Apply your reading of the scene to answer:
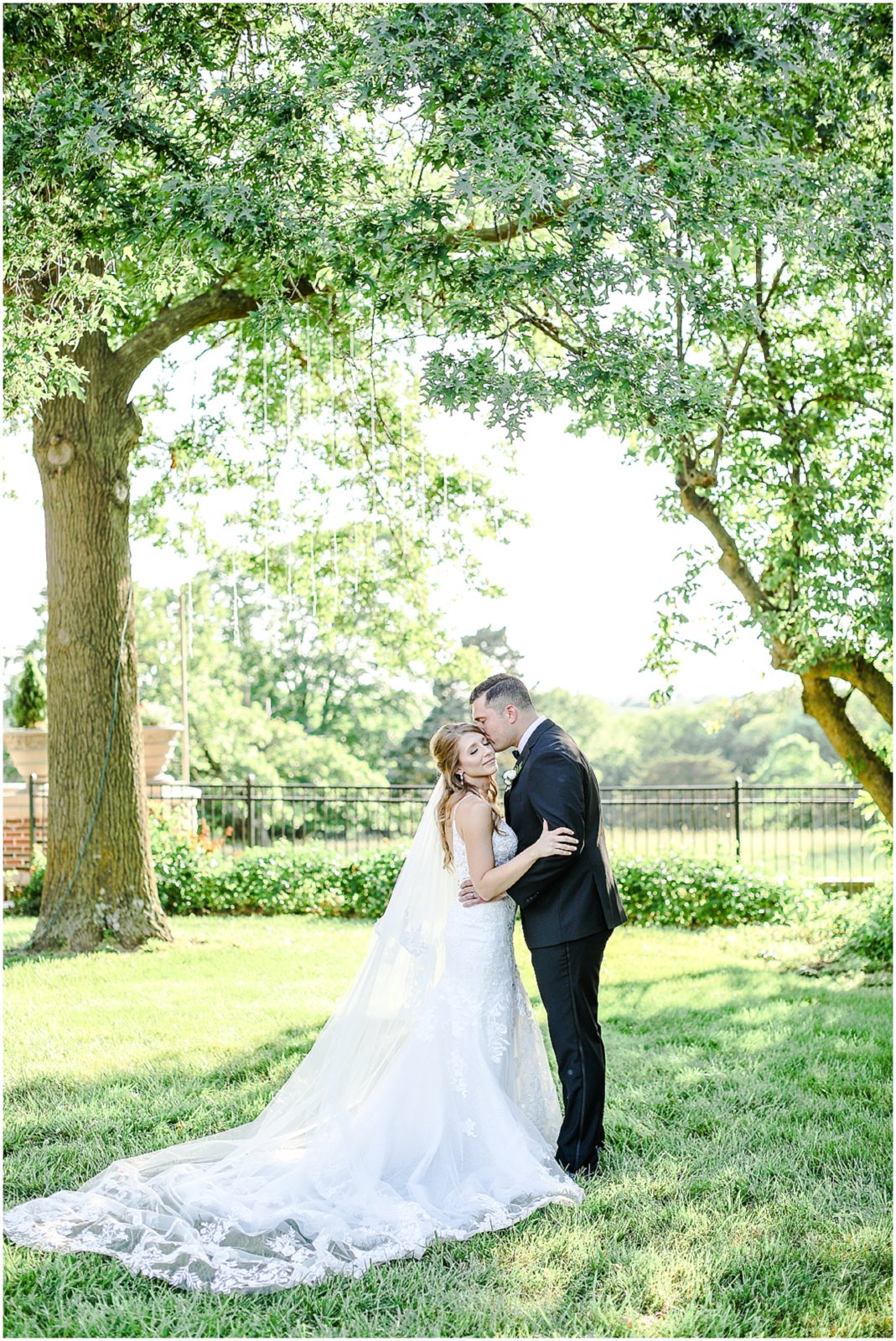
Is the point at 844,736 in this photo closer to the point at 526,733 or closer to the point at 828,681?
the point at 828,681

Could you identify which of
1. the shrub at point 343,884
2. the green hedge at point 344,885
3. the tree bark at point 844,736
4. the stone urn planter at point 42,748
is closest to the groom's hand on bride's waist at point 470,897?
the tree bark at point 844,736

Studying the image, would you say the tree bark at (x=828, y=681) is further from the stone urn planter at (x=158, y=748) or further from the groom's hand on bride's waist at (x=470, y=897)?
the stone urn planter at (x=158, y=748)

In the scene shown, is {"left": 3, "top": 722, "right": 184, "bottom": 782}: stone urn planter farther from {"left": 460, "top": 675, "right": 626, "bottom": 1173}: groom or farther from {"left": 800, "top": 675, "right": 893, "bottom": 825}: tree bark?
{"left": 460, "top": 675, "right": 626, "bottom": 1173}: groom

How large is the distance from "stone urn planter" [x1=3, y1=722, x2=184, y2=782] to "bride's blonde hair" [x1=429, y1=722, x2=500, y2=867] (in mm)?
8696

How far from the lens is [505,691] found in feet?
14.7

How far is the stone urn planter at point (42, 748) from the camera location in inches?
512

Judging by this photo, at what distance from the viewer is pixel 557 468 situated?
12.3 m

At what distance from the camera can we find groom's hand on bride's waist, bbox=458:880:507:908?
4.43 meters

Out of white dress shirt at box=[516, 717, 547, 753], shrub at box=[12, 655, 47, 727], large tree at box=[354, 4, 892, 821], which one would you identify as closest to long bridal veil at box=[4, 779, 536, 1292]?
white dress shirt at box=[516, 717, 547, 753]

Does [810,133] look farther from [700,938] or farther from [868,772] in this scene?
[700,938]

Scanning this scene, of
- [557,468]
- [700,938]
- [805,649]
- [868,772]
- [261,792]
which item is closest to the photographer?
[805,649]

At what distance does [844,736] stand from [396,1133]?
5958mm

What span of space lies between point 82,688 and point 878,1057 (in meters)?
6.41

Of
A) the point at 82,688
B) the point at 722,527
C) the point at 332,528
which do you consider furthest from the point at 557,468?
the point at 82,688
